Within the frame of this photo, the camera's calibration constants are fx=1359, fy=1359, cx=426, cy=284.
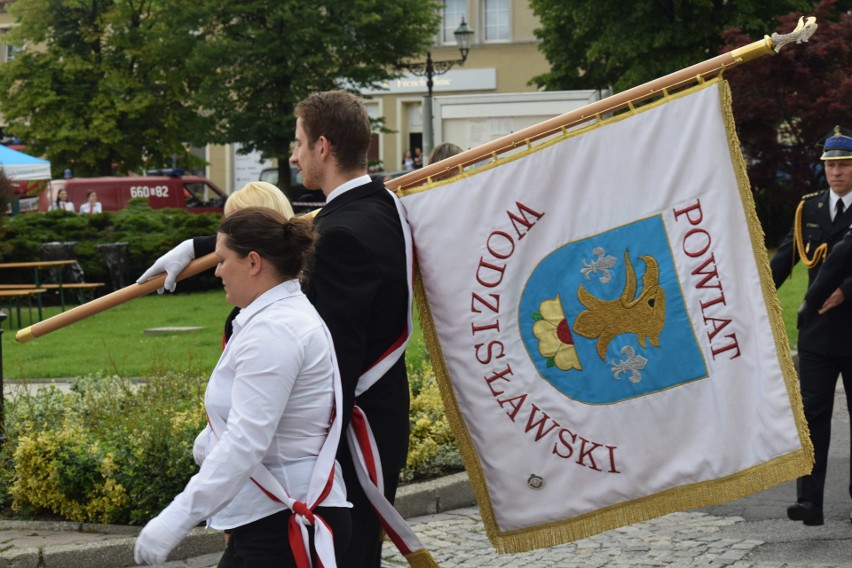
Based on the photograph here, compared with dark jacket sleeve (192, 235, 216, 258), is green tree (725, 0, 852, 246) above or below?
above

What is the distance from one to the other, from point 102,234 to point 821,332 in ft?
55.3

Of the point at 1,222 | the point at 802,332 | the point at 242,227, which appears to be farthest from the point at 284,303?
the point at 1,222

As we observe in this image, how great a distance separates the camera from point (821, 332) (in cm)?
692

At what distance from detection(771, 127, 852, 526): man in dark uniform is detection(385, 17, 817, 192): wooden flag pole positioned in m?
2.56

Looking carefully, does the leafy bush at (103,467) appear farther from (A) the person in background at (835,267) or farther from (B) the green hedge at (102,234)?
(B) the green hedge at (102,234)

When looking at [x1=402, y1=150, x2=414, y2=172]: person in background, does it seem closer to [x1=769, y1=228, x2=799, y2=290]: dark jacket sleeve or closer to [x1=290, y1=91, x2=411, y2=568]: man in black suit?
[x1=769, y1=228, x2=799, y2=290]: dark jacket sleeve

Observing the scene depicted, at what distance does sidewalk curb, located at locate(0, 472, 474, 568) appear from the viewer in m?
6.22

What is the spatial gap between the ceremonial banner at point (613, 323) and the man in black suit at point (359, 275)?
35cm

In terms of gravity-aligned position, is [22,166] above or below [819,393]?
above

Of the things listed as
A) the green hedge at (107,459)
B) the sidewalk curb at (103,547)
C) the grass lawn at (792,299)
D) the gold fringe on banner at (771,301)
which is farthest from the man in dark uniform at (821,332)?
the grass lawn at (792,299)

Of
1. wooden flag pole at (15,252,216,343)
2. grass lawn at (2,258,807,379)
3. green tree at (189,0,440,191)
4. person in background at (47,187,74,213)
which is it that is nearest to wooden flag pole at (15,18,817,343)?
wooden flag pole at (15,252,216,343)

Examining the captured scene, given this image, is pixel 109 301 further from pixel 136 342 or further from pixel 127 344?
pixel 136 342

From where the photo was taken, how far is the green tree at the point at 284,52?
31812 mm

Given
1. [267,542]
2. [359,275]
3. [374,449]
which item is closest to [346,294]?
[359,275]
